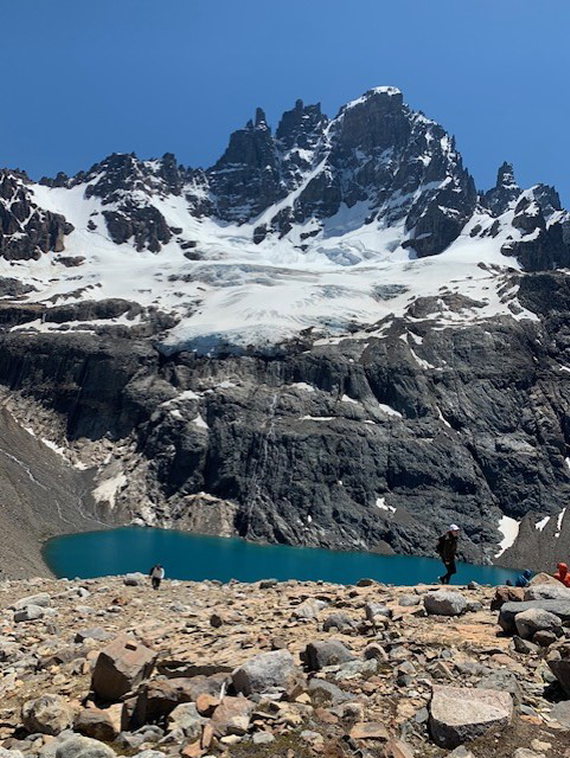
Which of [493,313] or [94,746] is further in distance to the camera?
[493,313]

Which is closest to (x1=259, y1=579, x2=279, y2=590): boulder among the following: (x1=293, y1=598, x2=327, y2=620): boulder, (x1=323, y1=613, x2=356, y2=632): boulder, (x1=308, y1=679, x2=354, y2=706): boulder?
(x1=293, y1=598, x2=327, y2=620): boulder

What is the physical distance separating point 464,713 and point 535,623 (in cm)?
383

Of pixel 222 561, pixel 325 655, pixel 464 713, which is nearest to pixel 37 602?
pixel 325 655

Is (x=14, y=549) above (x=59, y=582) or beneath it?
beneath

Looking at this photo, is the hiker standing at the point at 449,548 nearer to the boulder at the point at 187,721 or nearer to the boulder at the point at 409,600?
the boulder at the point at 409,600

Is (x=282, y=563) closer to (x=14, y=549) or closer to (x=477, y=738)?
(x=14, y=549)

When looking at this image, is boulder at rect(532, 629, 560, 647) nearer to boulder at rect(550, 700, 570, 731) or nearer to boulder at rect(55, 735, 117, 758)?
boulder at rect(550, 700, 570, 731)

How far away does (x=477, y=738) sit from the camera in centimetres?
760

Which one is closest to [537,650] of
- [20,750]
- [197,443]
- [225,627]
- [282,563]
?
[225,627]

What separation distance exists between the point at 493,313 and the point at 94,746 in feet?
639

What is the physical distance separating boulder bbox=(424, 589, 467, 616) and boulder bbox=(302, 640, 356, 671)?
4.36 meters

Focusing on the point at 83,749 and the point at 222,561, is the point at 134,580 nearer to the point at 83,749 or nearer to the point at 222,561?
the point at 83,749

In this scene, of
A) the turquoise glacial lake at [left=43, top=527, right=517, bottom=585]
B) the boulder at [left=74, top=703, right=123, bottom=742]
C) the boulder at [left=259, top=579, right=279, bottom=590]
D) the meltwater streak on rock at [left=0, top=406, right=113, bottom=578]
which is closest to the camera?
the boulder at [left=74, top=703, right=123, bottom=742]

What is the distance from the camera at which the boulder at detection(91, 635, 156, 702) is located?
9602 mm
